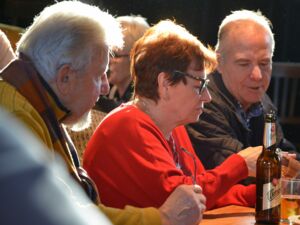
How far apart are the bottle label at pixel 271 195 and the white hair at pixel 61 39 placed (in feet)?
2.08

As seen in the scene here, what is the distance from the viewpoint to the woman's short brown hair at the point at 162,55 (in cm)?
173

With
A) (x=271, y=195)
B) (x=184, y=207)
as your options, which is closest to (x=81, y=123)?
(x=184, y=207)

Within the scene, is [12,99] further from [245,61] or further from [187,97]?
[245,61]

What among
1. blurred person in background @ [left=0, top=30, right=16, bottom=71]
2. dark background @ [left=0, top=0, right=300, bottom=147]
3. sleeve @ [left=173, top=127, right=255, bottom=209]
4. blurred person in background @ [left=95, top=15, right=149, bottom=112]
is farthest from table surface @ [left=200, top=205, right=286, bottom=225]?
dark background @ [left=0, top=0, right=300, bottom=147]

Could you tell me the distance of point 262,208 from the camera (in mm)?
1557

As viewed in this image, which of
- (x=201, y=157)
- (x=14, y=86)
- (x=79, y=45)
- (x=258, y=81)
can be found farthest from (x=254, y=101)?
(x=14, y=86)

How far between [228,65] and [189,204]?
50.6 inches

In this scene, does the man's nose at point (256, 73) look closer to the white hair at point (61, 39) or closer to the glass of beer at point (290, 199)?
the glass of beer at point (290, 199)

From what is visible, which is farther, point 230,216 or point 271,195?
point 230,216

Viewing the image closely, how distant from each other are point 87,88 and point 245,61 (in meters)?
1.36

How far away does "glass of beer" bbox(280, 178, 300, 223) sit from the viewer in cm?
161

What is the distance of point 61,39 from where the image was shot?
1.25 m

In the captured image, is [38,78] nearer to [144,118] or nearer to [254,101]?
[144,118]

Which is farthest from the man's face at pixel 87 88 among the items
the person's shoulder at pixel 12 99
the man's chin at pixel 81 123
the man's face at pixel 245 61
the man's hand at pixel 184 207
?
the man's face at pixel 245 61
